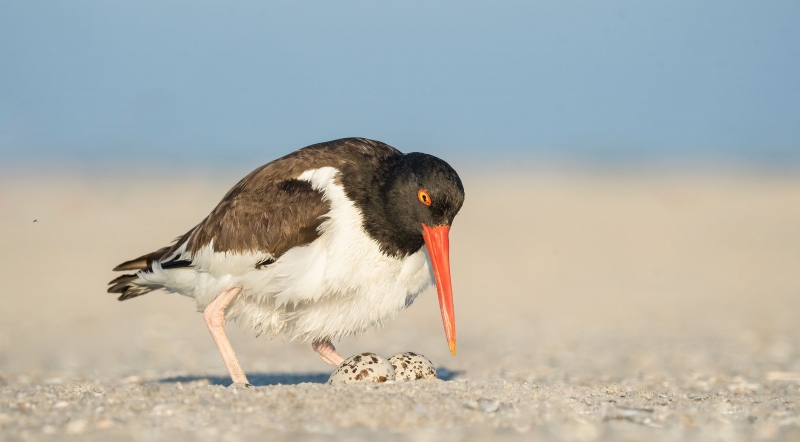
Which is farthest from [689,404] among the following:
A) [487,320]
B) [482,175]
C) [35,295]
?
[482,175]

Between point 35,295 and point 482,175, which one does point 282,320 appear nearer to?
point 35,295

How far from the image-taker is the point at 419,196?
764 centimetres

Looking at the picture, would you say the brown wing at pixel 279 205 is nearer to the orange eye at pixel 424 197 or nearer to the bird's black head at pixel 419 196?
the bird's black head at pixel 419 196

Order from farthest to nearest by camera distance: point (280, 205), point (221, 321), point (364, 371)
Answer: point (221, 321)
point (280, 205)
point (364, 371)

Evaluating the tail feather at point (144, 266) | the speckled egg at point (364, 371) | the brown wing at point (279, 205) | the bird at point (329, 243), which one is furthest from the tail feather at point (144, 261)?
the speckled egg at point (364, 371)

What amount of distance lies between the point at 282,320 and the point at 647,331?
7.83 meters

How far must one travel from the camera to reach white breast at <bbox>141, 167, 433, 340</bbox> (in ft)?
25.0

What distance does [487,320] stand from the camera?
15773mm

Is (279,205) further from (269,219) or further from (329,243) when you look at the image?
(329,243)

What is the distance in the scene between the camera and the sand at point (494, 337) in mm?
5938

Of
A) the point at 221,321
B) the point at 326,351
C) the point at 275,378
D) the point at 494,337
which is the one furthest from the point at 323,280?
the point at 494,337

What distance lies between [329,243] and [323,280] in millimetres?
316

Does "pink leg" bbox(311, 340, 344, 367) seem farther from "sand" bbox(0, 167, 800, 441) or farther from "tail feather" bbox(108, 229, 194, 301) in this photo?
"tail feather" bbox(108, 229, 194, 301)

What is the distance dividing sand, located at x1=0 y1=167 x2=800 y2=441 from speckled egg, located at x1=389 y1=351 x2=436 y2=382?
46 cm
